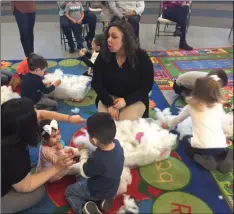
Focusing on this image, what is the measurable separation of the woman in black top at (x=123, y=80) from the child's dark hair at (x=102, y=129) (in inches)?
16.5

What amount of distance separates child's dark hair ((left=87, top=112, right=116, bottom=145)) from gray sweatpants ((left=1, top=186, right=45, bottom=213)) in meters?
0.38

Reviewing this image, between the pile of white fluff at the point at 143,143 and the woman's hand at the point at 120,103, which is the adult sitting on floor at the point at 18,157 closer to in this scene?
the pile of white fluff at the point at 143,143

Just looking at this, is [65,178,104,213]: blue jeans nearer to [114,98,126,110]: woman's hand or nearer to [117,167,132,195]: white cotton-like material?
[117,167,132,195]: white cotton-like material

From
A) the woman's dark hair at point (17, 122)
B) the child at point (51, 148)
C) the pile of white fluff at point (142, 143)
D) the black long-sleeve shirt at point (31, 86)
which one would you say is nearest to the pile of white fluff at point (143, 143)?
the pile of white fluff at point (142, 143)

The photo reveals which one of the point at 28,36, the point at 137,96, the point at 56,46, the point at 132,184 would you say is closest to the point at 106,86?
the point at 137,96

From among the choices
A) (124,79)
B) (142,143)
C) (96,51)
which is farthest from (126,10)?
(142,143)

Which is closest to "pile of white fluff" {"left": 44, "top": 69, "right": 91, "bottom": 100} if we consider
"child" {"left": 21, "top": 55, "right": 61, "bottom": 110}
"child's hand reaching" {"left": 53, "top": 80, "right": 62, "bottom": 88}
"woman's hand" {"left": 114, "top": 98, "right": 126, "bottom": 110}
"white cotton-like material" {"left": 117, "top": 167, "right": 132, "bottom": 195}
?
"child's hand reaching" {"left": 53, "top": 80, "right": 62, "bottom": 88}

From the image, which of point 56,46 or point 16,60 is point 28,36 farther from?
point 56,46

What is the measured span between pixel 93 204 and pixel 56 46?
2.07 metres

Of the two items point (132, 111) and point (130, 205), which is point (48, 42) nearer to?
point (132, 111)

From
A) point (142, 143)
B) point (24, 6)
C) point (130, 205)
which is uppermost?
point (24, 6)

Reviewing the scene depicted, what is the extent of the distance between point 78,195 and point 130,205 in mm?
220

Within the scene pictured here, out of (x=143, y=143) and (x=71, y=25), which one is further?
(x=71, y=25)

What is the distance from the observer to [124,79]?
1361mm
